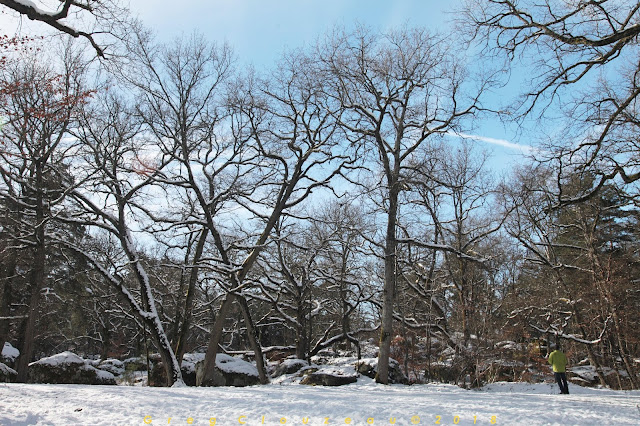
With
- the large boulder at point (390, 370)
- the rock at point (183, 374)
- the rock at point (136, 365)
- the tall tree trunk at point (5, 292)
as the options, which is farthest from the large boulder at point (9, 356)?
the large boulder at point (390, 370)

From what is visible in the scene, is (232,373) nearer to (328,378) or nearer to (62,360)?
(328,378)

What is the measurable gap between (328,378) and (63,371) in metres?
10.5

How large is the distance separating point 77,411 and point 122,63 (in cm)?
610

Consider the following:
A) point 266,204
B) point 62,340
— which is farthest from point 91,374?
point 62,340

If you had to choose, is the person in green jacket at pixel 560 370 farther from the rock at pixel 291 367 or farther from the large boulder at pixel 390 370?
the rock at pixel 291 367

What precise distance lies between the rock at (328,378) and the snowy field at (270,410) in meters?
5.88

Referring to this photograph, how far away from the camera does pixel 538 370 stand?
1786 centimetres

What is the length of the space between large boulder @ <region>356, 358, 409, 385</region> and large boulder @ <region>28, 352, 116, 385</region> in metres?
10.3

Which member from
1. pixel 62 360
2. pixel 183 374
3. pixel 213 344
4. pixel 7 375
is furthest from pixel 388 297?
pixel 7 375

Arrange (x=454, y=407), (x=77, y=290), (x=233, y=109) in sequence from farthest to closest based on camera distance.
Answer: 1. (x=77, y=290)
2. (x=233, y=109)
3. (x=454, y=407)

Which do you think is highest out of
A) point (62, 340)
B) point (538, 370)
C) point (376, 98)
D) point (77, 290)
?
point (376, 98)

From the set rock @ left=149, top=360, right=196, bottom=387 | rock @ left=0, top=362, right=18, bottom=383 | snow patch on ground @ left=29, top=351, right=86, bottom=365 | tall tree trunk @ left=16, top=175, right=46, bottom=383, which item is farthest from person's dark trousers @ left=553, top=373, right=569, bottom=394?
rock @ left=0, top=362, right=18, bottom=383

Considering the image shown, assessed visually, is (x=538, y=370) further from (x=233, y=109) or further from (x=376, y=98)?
(x=233, y=109)

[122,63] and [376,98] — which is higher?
[376,98]
